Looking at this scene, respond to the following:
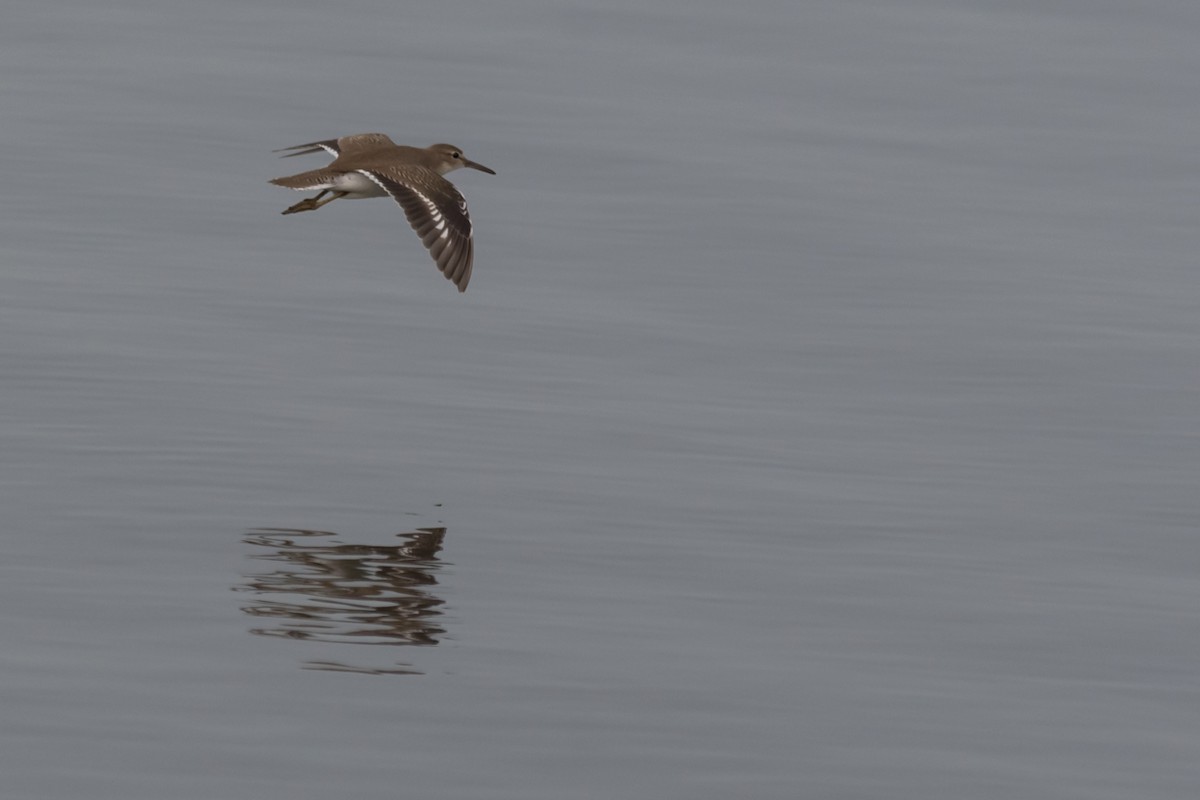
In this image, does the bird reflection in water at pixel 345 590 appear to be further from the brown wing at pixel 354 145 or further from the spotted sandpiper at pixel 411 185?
the brown wing at pixel 354 145

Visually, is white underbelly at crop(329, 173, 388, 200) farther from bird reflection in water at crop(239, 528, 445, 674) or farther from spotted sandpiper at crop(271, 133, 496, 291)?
bird reflection in water at crop(239, 528, 445, 674)

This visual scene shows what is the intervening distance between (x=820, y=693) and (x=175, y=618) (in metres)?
3.45

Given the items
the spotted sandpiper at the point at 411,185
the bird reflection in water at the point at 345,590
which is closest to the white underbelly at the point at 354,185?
the spotted sandpiper at the point at 411,185

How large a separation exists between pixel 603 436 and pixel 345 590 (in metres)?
3.94

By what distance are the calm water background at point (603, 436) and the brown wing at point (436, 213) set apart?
1.61m

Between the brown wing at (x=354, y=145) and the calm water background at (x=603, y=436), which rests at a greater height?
the brown wing at (x=354, y=145)

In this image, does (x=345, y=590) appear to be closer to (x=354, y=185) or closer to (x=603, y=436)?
(x=354, y=185)

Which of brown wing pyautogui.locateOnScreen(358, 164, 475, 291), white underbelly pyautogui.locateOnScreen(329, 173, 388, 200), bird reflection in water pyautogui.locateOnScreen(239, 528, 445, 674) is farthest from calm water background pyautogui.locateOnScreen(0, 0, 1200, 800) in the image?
white underbelly pyautogui.locateOnScreen(329, 173, 388, 200)

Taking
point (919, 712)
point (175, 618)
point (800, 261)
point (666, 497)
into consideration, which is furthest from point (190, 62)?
point (919, 712)

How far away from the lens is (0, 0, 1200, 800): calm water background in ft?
38.3

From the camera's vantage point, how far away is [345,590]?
13391 mm

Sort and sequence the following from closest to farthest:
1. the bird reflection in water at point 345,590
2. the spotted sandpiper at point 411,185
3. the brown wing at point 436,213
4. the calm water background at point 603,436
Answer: the calm water background at point 603,436 < the bird reflection in water at point 345,590 < the brown wing at point 436,213 < the spotted sandpiper at point 411,185

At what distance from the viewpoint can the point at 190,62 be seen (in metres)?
29.6

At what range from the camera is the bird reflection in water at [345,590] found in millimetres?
12727
